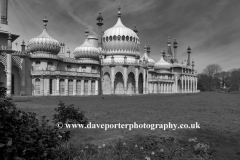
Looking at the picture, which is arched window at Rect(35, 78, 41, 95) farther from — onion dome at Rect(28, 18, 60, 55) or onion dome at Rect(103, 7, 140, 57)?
onion dome at Rect(103, 7, 140, 57)

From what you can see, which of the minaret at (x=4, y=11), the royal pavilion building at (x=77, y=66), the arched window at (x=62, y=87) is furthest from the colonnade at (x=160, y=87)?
the minaret at (x=4, y=11)

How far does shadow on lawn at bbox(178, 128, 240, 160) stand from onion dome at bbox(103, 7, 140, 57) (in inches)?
1734

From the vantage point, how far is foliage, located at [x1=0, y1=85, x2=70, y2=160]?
318cm

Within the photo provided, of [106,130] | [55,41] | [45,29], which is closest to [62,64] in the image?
[55,41]

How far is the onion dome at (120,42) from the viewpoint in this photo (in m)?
51.8

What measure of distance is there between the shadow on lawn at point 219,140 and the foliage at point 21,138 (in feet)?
16.6

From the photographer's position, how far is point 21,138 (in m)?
3.30

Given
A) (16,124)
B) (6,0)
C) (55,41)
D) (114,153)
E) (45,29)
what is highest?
(6,0)

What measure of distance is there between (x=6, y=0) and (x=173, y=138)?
42.1 m

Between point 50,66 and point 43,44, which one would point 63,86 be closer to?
point 50,66

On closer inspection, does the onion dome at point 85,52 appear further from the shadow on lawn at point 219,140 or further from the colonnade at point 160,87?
the shadow on lawn at point 219,140

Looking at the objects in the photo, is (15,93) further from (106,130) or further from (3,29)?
(106,130)

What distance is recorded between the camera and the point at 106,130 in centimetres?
895

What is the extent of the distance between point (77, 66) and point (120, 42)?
14215 mm
